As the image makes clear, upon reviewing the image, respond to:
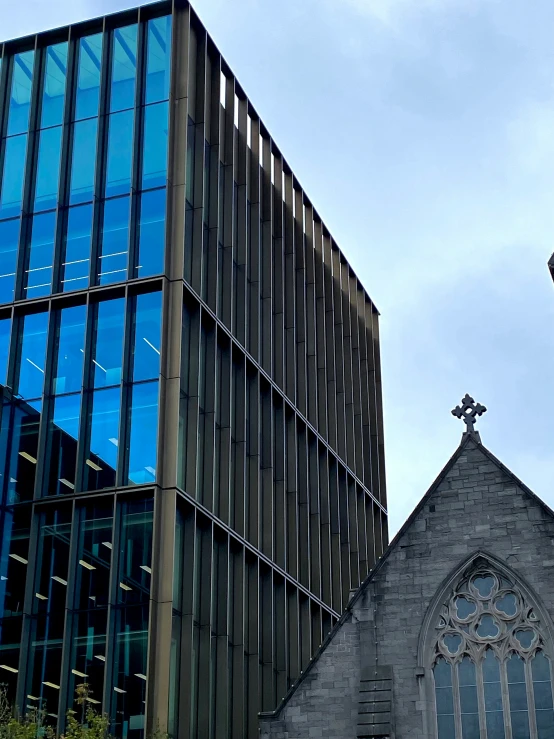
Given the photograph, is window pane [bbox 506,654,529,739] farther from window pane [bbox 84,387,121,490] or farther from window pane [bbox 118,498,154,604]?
window pane [bbox 84,387,121,490]

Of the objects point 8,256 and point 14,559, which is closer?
point 14,559

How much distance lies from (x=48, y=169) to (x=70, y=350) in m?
7.09

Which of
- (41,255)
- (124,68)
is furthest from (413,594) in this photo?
(124,68)

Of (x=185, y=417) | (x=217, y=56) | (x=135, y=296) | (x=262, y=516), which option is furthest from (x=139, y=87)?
(x=262, y=516)

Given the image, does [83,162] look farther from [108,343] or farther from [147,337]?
[147,337]

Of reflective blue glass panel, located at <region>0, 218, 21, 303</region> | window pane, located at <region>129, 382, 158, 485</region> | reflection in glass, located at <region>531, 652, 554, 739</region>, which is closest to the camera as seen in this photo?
reflection in glass, located at <region>531, 652, 554, 739</region>

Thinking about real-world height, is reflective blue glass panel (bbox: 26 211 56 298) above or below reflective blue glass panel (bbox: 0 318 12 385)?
above

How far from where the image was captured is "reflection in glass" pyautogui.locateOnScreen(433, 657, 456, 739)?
29219 mm

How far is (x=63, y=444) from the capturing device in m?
36.3

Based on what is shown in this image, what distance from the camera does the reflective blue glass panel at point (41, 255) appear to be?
3881 cm

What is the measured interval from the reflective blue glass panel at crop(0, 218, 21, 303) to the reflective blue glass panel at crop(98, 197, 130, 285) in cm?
327

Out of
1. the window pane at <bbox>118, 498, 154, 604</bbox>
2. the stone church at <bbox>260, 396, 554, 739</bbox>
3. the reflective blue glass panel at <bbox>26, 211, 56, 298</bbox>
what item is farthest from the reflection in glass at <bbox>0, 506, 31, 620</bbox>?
the stone church at <bbox>260, 396, 554, 739</bbox>

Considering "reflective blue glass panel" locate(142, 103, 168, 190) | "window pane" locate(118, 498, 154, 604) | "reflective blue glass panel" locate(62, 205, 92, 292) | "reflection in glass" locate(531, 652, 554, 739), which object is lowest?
"reflection in glass" locate(531, 652, 554, 739)

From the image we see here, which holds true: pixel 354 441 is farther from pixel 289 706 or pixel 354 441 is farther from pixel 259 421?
pixel 289 706
